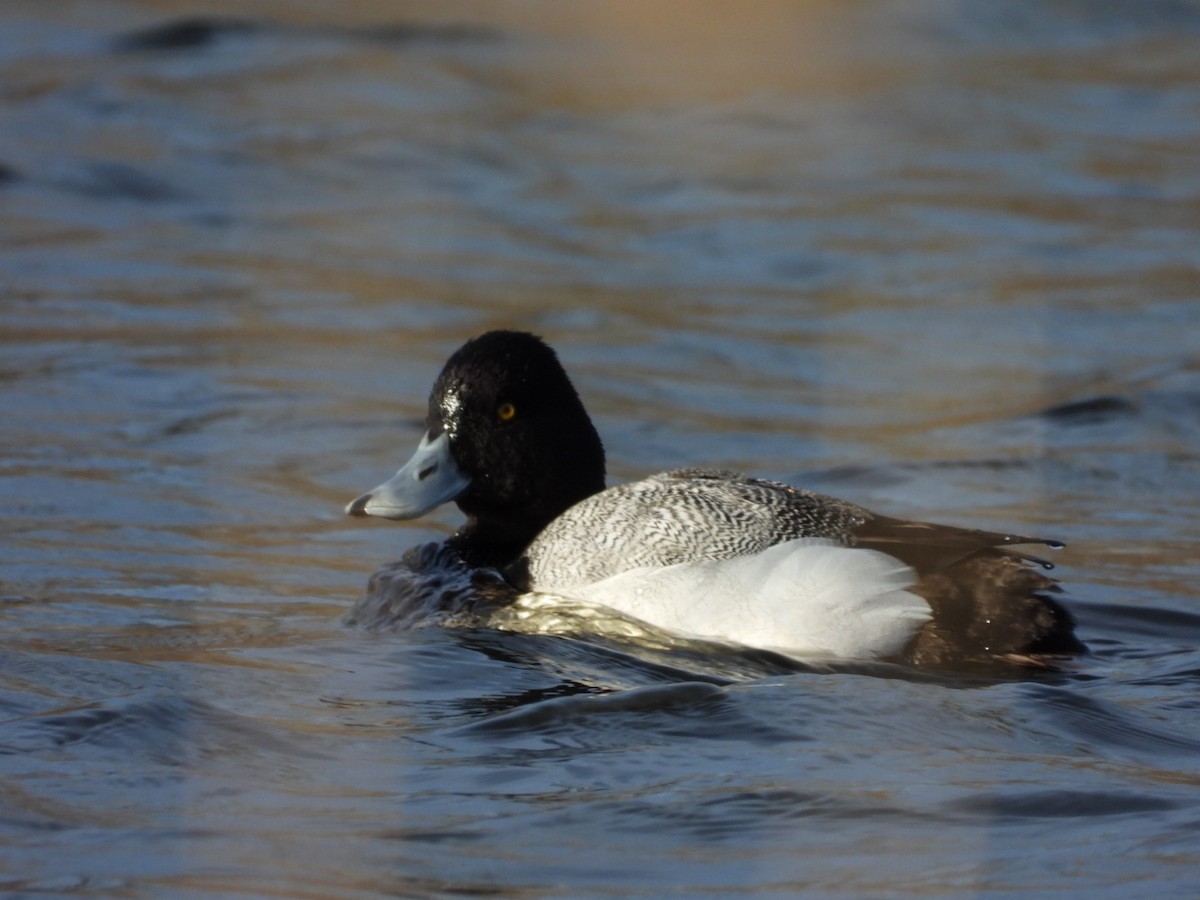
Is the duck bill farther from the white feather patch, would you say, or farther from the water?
the white feather patch

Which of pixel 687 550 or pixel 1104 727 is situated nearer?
pixel 1104 727

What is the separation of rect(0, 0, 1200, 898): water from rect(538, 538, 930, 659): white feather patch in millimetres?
117

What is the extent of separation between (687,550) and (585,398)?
4.68m

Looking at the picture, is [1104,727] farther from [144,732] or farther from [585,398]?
[585,398]

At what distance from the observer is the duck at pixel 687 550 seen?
541 cm

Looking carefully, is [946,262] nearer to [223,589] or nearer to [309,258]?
[309,258]

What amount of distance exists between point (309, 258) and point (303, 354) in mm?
2071

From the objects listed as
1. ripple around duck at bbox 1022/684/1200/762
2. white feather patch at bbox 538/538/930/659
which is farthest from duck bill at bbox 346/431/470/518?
ripple around duck at bbox 1022/684/1200/762

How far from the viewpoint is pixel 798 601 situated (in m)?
5.45

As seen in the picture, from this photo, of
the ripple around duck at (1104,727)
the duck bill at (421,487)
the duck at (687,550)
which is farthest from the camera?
the duck bill at (421,487)

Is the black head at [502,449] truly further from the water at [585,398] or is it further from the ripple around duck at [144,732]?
the ripple around duck at [144,732]

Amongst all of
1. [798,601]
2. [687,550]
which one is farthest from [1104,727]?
[687,550]

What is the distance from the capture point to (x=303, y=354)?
35.8ft

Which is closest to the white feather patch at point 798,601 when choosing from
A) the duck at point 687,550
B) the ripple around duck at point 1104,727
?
the duck at point 687,550
